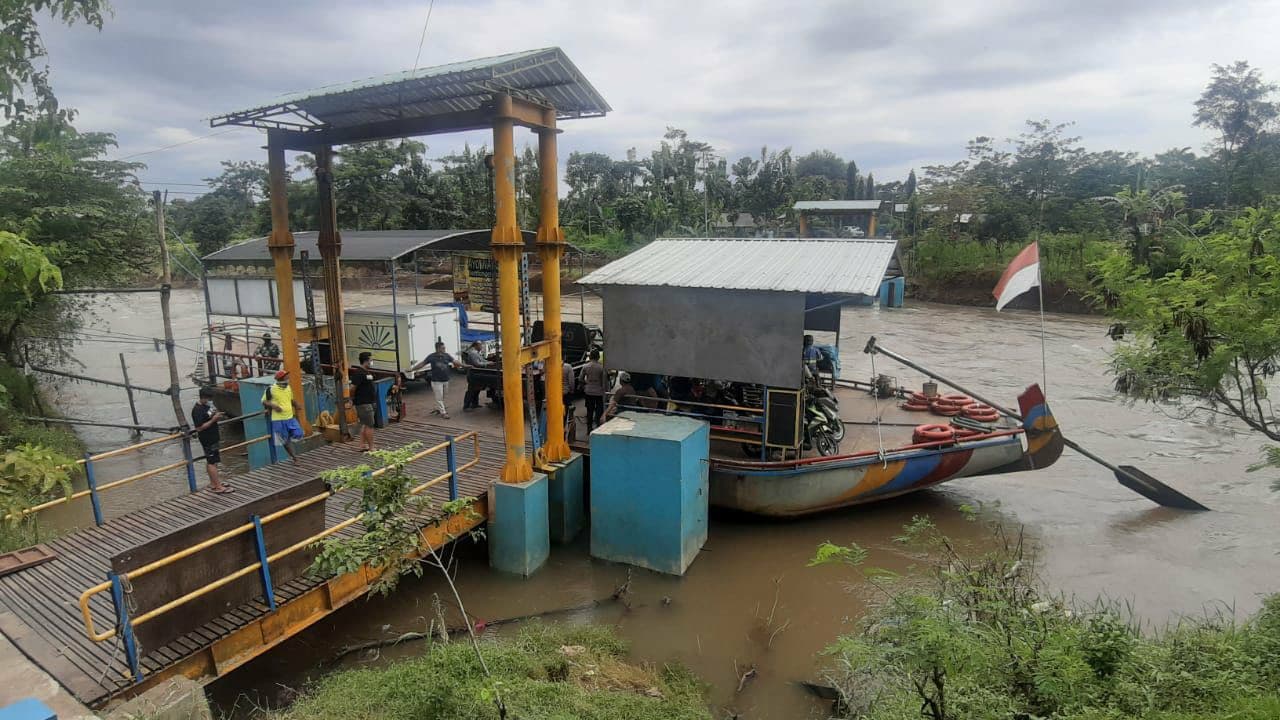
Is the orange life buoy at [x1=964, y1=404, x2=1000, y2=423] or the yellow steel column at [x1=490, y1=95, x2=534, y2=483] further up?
the yellow steel column at [x1=490, y1=95, x2=534, y2=483]

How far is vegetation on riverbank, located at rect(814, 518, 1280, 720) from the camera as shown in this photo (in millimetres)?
4348

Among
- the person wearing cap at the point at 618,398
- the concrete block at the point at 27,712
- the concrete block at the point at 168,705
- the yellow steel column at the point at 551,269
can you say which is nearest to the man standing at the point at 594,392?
the person wearing cap at the point at 618,398

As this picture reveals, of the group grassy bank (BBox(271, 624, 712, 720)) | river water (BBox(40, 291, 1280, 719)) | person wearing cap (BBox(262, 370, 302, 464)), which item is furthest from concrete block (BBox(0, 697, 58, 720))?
person wearing cap (BBox(262, 370, 302, 464))

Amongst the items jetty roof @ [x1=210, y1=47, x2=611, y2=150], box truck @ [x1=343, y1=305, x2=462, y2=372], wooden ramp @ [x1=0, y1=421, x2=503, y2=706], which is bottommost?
wooden ramp @ [x1=0, y1=421, x2=503, y2=706]

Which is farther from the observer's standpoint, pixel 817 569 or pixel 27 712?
pixel 817 569

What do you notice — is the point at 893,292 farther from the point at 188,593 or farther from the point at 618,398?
the point at 188,593

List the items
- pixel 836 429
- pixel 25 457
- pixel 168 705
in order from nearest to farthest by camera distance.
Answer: pixel 168 705, pixel 25 457, pixel 836 429

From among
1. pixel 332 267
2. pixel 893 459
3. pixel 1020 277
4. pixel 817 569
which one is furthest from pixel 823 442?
pixel 332 267

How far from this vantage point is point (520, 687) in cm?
528

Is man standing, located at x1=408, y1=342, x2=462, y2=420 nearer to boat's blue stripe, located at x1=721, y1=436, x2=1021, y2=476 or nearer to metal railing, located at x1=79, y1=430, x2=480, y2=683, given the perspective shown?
metal railing, located at x1=79, y1=430, x2=480, y2=683

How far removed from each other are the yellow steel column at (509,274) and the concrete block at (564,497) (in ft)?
2.27

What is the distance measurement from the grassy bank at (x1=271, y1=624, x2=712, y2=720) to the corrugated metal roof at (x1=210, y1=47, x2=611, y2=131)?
18.8 ft

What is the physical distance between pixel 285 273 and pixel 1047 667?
399 inches

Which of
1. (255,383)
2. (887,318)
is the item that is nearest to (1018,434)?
(255,383)
